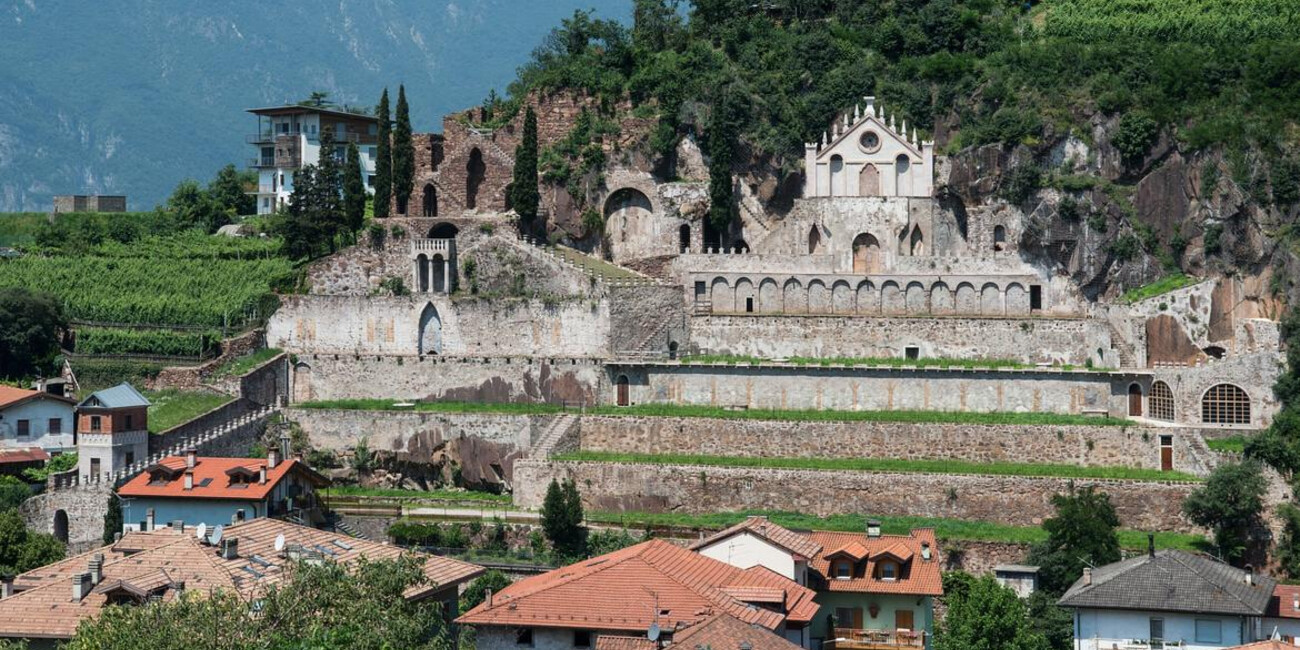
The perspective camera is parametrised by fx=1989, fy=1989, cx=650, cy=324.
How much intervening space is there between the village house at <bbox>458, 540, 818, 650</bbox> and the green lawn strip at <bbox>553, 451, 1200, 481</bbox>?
24.1 metres

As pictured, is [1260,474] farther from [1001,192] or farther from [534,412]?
[534,412]

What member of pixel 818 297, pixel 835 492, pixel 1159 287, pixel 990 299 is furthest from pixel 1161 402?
pixel 818 297

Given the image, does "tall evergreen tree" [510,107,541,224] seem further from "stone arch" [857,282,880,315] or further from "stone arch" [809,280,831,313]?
"stone arch" [857,282,880,315]

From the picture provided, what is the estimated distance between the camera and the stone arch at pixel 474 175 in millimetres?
95500

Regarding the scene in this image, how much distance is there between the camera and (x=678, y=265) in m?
89.8

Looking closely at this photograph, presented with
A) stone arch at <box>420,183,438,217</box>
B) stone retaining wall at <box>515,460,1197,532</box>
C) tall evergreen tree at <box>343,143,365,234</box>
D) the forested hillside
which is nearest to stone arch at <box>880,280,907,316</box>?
the forested hillside

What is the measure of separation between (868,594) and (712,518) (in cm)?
1902

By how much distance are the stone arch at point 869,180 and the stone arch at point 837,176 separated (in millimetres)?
790

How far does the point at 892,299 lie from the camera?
8706 cm

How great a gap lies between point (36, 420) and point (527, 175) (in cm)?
2410

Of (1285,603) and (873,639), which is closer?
(873,639)

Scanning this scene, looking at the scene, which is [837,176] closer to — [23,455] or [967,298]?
[967,298]

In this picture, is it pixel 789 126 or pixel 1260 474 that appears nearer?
pixel 1260 474

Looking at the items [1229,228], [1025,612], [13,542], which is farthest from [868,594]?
[1229,228]
